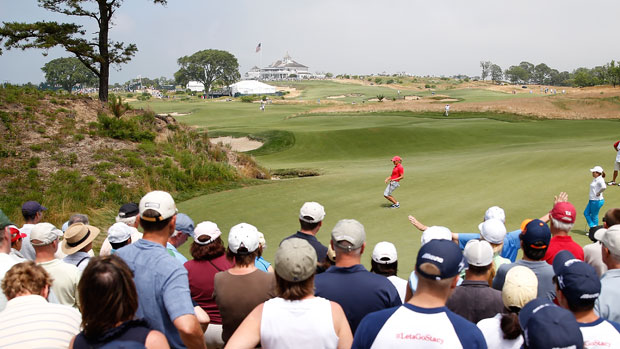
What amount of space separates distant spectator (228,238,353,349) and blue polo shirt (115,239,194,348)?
709 mm

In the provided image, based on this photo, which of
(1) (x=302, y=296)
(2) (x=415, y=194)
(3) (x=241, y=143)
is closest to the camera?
(1) (x=302, y=296)

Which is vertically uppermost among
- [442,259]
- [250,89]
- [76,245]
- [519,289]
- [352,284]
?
[250,89]

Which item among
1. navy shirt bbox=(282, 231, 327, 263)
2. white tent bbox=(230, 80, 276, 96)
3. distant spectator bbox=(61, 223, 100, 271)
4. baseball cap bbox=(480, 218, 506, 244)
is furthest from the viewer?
white tent bbox=(230, 80, 276, 96)

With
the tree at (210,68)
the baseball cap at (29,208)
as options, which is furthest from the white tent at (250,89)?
the baseball cap at (29,208)

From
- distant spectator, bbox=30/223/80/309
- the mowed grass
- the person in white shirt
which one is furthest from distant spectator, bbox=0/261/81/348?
the person in white shirt

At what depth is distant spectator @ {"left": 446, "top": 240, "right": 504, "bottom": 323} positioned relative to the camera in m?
4.28

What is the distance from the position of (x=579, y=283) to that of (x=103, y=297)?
3.32 m

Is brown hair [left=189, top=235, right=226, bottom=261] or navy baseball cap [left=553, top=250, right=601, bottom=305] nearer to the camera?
navy baseball cap [left=553, top=250, right=601, bottom=305]

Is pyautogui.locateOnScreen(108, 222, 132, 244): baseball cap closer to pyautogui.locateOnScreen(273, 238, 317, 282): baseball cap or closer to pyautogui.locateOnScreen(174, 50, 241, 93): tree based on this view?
pyautogui.locateOnScreen(273, 238, 317, 282): baseball cap

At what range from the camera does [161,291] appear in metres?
4.07

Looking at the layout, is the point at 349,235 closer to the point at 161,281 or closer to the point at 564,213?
the point at 161,281

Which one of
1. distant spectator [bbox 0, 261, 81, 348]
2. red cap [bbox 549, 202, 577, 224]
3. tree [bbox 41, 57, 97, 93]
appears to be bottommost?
distant spectator [bbox 0, 261, 81, 348]

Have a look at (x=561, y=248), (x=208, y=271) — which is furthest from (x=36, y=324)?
(x=561, y=248)

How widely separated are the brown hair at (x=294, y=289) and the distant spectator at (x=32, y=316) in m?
1.61
